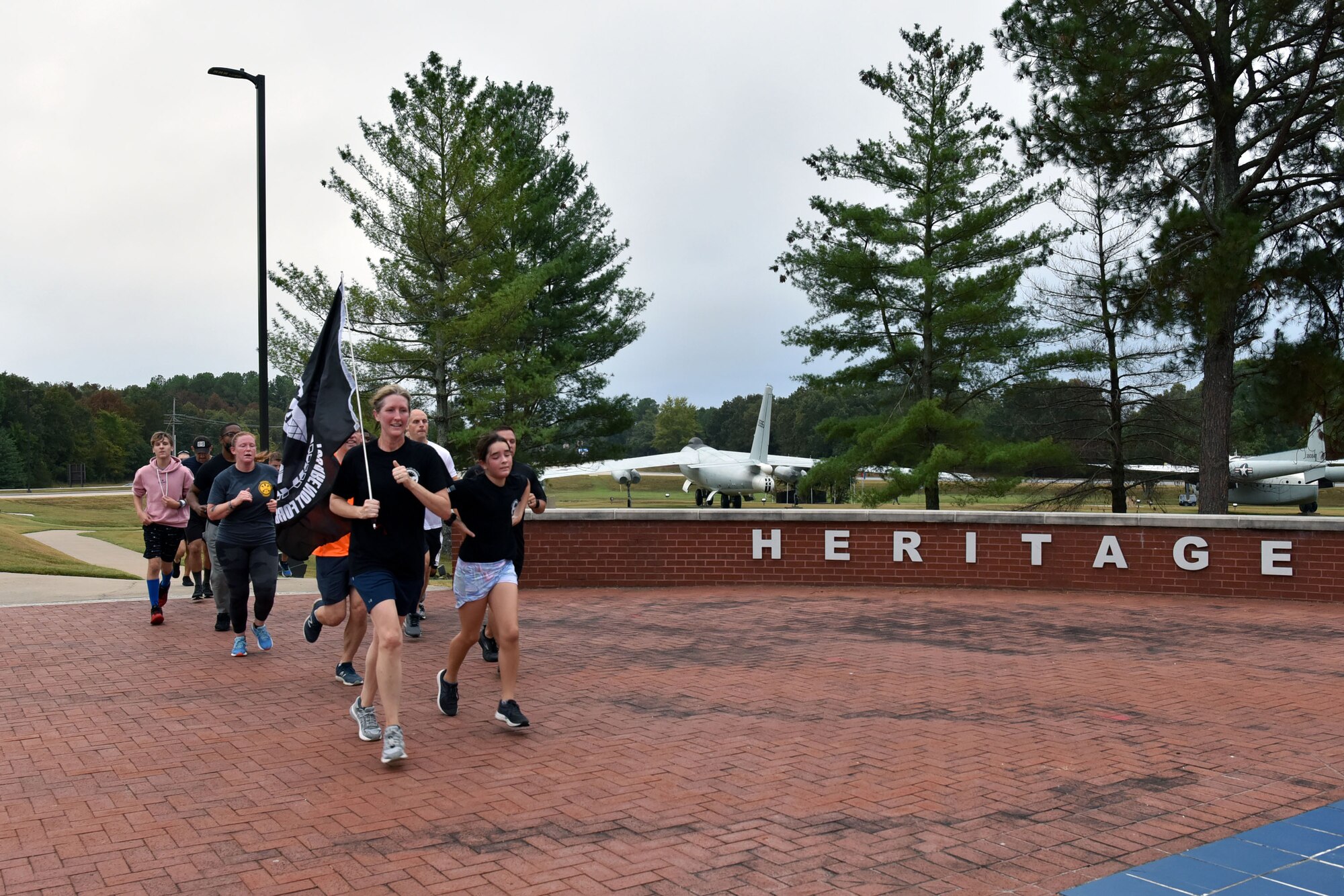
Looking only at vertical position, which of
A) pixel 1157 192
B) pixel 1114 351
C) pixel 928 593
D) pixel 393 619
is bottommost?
pixel 928 593

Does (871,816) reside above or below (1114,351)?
below

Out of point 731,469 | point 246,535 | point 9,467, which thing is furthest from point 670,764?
point 9,467

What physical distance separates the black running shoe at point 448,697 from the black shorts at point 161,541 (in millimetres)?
5331

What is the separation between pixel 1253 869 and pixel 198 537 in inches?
424

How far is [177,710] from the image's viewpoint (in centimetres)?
686

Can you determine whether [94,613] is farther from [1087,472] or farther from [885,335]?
[1087,472]

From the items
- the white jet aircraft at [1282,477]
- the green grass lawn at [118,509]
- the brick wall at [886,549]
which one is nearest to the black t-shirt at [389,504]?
the brick wall at [886,549]

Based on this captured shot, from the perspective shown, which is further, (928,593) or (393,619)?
(928,593)

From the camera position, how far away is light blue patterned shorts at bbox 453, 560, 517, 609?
6242mm

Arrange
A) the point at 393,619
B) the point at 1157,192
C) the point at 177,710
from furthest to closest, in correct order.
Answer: the point at 1157,192 < the point at 177,710 < the point at 393,619

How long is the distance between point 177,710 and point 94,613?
5.60 m

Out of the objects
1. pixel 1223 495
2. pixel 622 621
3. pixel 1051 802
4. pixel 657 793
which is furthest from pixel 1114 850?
pixel 1223 495

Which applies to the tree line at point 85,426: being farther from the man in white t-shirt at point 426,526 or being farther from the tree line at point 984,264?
the man in white t-shirt at point 426,526

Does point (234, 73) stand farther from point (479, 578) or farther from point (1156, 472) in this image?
point (1156, 472)
